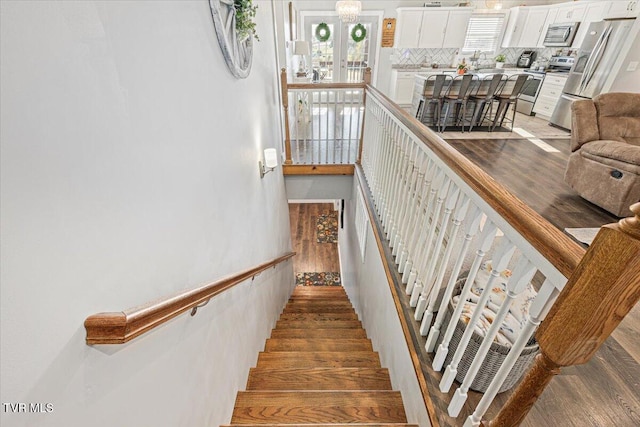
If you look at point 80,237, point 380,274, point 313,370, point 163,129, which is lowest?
point 313,370

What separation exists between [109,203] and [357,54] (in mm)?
8135

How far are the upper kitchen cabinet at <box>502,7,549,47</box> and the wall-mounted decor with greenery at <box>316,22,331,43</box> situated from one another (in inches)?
177

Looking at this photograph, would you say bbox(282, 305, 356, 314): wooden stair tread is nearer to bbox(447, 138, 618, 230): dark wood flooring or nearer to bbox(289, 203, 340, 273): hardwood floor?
bbox(289, 203, 340, 273): hardwood floor

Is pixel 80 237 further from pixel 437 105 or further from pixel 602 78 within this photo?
pixel 602 78

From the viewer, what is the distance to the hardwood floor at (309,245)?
22.4 ft

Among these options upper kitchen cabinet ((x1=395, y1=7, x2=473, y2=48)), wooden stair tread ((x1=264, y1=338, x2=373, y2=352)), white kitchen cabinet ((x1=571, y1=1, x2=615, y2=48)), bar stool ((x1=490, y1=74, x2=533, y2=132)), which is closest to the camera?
wooden stair tread ((x1=264, y1=338, x2=373, y2=352))

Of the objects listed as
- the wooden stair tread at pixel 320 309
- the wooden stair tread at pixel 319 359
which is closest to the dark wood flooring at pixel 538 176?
the wooden stair tread at pixel 319 359

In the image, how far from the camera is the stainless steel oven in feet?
21.6

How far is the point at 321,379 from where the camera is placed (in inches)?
76.4

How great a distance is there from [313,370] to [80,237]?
1752 mm

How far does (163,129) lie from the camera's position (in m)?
0.98

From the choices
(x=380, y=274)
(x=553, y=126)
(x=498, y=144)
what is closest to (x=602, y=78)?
(x=553, y=126)

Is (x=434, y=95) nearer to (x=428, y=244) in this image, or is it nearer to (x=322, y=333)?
(x=322, y=333)

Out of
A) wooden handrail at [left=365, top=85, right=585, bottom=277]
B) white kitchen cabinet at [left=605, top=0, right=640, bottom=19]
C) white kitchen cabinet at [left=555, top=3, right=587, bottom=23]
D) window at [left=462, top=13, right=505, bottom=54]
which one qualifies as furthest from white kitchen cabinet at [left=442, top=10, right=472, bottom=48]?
wooden handrail at [left=365, top=85, right=585, bottom=277]
